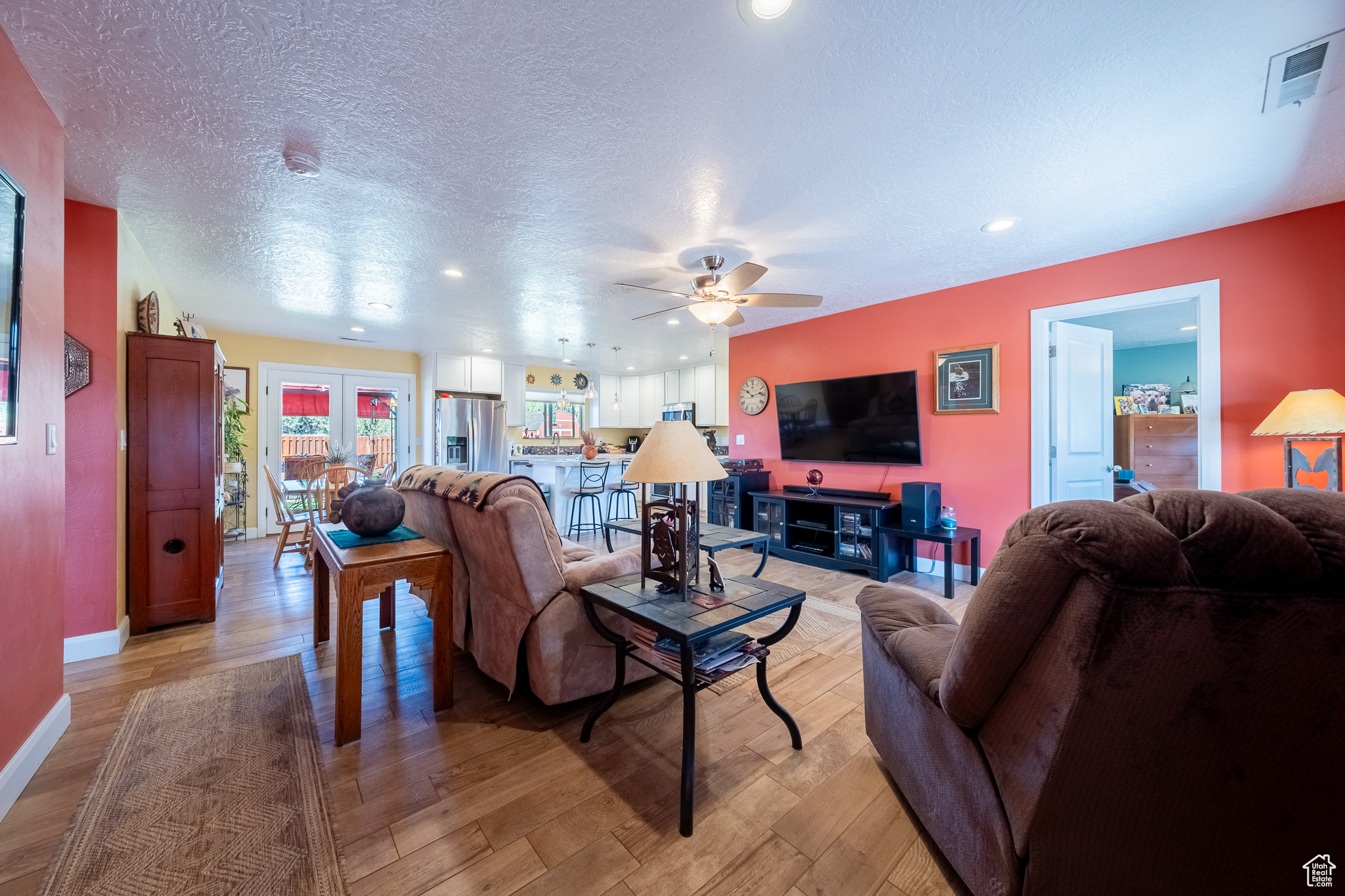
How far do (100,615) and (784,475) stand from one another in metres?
5.16

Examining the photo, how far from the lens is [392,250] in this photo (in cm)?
327

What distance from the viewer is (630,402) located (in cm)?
877

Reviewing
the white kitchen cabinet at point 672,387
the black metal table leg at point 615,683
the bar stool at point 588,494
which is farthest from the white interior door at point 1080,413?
the white kitchen cabinet at point 672,387

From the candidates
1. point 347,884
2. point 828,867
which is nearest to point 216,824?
point 347,884

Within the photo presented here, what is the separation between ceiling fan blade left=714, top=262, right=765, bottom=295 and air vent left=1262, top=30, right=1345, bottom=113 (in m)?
1.94

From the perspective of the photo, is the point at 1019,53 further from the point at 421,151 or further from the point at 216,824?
the point at 216,824

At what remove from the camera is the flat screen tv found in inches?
171

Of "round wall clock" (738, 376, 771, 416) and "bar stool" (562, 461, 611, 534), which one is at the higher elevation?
"round wall clock" (738, 376, 771, 416)

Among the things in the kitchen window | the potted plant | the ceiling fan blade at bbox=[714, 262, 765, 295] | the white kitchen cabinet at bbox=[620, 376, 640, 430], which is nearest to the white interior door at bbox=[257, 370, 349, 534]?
the potted plant

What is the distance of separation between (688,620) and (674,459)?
52 centimetres

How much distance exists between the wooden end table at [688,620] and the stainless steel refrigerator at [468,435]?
17.3 ft

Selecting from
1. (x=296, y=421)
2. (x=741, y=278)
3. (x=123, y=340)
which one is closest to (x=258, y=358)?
(x=296, y=421)

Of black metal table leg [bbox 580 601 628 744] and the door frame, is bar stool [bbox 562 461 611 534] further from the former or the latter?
the door frame

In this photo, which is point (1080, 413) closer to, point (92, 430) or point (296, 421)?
point (92, 430)
